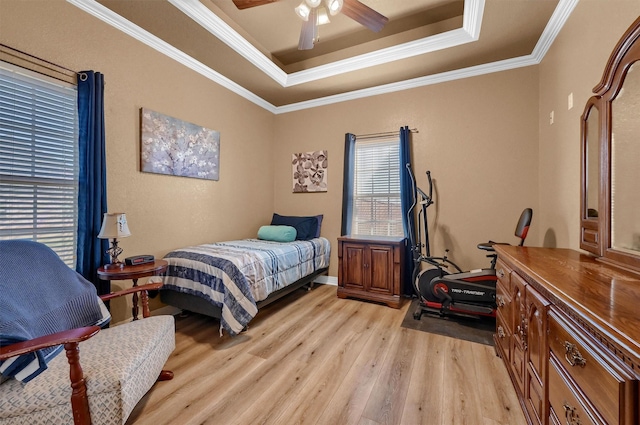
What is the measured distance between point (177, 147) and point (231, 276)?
166cm

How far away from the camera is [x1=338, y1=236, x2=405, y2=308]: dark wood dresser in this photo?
10.4 ft

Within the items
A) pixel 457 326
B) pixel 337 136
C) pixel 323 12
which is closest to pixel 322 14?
pixel 323 12

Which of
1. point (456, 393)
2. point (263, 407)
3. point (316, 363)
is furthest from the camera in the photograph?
point (316, 363)

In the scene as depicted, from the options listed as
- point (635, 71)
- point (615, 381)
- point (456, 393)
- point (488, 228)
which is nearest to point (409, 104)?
point (488, 228)

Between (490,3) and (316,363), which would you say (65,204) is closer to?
(316,363)

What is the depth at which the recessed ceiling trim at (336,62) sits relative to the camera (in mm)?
2350

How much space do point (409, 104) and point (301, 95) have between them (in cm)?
160

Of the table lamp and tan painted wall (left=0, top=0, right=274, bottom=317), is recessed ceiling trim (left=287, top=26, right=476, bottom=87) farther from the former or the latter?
the table lamp

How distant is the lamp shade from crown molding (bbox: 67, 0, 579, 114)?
5.78ft

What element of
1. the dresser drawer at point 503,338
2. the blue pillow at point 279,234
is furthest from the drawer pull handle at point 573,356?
the blue pillow at point 279,234

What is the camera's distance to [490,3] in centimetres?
221

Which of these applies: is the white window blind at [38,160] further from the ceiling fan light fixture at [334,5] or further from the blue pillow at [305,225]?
the blue pillow at [305,225]

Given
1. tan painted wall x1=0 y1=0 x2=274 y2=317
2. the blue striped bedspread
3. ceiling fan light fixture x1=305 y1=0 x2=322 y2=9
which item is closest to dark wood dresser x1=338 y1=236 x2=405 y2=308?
the blue striped bedspread

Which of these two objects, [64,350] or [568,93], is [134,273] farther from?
[568,93]
